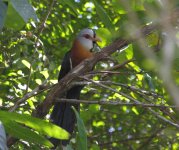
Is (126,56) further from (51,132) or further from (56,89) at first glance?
(51,132)

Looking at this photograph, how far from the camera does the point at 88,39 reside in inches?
135

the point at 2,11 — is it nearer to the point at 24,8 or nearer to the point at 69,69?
the point at 24,8

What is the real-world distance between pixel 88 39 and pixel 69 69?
Answer: 609 millimetres

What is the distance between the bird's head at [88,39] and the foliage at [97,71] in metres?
0.10

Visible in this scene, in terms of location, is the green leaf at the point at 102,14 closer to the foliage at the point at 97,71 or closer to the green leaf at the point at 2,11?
the foliage at the point at 97,71

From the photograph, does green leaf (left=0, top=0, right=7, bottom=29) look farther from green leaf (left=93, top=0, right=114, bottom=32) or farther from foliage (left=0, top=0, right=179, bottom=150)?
green leaf (left=93, top=0, right=114, bottom=32)

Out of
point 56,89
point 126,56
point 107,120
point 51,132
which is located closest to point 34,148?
point 56,89

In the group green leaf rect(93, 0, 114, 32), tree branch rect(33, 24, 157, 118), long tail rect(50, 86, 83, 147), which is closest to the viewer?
green leaf rect(93, 0, 114, 32)

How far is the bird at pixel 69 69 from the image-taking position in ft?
7.73

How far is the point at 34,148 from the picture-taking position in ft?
6.59

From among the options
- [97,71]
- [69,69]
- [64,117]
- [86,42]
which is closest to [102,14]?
[97,71]

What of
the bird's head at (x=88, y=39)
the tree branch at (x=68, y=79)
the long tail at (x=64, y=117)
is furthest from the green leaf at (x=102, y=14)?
the bird's head at (x=88, y=39)

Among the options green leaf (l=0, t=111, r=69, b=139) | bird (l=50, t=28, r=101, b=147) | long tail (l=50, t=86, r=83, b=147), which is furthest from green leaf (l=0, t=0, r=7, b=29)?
long tail (l=50, t=86, r=83, b=147)

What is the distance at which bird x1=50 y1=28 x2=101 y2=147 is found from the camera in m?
2.36
